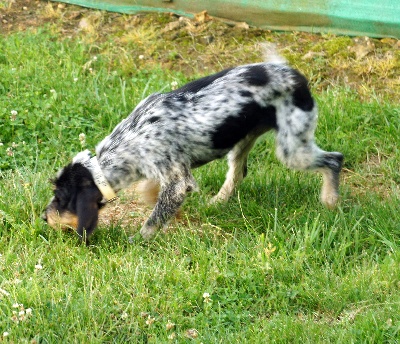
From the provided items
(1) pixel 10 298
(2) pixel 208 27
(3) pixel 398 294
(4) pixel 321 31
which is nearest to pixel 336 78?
(4) pixel 321 31

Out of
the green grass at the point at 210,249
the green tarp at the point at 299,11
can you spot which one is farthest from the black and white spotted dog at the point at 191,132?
the green tarp at the point at 299,11

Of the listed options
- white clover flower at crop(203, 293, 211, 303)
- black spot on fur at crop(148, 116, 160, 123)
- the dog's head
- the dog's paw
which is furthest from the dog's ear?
white clover flower at crop(203, 293, 211, 303)

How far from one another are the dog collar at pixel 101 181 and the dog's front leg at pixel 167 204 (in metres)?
0.32

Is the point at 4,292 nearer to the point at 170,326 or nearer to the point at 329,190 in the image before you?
the point at 170,326

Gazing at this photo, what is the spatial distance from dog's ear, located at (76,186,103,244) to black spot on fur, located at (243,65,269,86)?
4.49 feet

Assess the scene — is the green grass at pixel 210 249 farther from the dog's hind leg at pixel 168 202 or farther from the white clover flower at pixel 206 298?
the dog's hind leg at pixel 168 202

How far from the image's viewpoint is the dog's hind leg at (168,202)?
19.7 ft

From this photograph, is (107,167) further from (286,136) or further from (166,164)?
(286,136)

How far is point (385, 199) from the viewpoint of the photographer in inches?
249

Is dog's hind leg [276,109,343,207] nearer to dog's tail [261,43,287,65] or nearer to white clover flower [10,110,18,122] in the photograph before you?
dog's tail [261,43,287,65]

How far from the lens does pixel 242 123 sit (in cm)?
610

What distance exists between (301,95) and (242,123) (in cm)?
48

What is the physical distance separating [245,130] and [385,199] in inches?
47.2

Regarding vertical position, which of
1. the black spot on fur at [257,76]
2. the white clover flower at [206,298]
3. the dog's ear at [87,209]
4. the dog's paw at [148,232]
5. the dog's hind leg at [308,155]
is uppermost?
the black spot on fur at [257,76]
